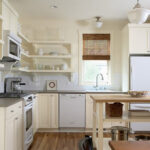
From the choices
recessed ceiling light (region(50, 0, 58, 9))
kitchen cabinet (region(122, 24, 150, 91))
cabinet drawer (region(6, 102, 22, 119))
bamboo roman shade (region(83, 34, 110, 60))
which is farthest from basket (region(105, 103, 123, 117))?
bamboo roman shade (region(83, 34, 110, 60))

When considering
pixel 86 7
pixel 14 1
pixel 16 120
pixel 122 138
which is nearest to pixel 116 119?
pixel 122 138

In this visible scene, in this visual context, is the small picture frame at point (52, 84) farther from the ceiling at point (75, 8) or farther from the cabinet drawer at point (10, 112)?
the cabinet drawer at point (10, 112)

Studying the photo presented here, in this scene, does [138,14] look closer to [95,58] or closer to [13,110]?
[13,110]

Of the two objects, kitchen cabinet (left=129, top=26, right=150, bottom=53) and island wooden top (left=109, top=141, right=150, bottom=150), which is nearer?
island wooden top (left=109, top=141, right=150, bottom=150)

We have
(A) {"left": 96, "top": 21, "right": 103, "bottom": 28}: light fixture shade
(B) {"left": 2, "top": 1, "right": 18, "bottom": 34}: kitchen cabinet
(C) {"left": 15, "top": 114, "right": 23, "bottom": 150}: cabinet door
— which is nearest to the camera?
(C) {"left": 15, "top": 114, "right": 23, "bottom": 150}: cabinet door

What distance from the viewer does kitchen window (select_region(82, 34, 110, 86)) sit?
4.89 m

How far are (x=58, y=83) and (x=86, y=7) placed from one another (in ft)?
6.41

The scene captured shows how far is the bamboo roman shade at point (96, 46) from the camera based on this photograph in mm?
4887

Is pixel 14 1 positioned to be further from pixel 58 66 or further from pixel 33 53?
pixel 58 66

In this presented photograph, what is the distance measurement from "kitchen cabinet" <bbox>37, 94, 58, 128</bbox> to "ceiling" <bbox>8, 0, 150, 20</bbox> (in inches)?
73.0

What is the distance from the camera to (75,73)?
16.2 ft

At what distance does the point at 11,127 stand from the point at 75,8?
2.72m

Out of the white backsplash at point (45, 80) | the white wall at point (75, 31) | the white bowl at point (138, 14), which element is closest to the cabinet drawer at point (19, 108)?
the white bowl at point (138, 14)

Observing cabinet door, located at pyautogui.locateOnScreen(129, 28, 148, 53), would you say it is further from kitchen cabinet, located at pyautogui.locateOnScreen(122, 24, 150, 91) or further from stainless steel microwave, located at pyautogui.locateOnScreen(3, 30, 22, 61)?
stainless steel microwave, located at pyautogui.locateOnScreen(3, 30, 22, 61)
